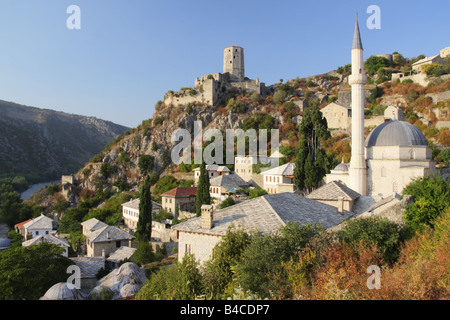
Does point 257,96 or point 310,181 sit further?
point 257,96

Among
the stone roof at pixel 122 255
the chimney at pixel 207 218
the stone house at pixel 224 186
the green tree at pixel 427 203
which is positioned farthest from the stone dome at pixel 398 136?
the stone roof at pixel 122 255

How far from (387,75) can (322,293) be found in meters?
56.6

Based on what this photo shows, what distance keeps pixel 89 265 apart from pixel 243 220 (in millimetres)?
15548

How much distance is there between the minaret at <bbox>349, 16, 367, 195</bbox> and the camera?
75.9ft

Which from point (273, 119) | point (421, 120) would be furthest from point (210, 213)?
point (273, 119)

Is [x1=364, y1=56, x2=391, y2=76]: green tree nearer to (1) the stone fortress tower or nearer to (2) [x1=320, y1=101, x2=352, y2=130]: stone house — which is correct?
(2) [x1=320, y1=101, x2=352, y2=130]: stone house

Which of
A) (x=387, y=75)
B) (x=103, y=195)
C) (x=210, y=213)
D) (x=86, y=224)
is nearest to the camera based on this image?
(x=210, y=213)

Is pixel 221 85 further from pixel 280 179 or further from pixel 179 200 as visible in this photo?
pixel 280 179

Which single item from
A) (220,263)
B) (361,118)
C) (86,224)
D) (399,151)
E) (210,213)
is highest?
(361,118)

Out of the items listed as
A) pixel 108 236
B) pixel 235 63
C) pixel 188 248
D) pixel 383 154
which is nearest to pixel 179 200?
pixel 108 236

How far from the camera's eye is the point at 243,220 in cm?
1472

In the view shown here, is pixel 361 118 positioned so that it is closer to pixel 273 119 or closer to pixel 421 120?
pixel 421 120

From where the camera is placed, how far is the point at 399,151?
21.8m
